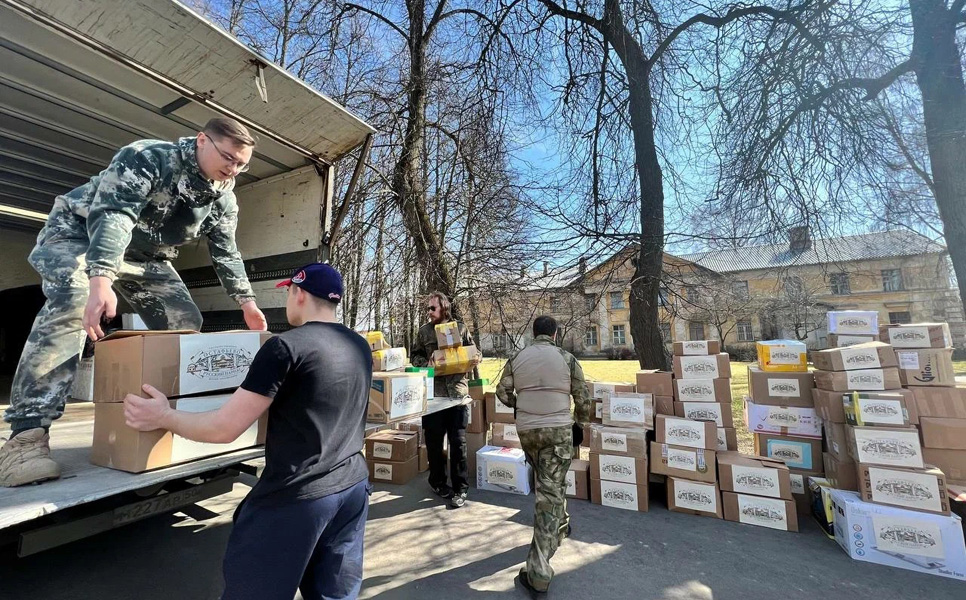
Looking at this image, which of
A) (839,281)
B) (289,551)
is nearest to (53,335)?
(289,551)

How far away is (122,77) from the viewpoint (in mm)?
2793

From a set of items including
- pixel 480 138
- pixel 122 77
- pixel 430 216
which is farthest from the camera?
pixel 430 216

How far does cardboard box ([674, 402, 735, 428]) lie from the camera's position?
4.15 m

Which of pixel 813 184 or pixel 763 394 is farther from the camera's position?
pixel 813 184

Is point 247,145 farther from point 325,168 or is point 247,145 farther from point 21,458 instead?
point 325,168

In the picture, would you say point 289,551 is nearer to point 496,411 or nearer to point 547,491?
point 547,491

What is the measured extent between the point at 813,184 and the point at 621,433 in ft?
13.3

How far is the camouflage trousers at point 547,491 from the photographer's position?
262 cm

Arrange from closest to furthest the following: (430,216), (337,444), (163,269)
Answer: (337,444)
(163,269)
(430,216)

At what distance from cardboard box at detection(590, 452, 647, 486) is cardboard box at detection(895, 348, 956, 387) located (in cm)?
240

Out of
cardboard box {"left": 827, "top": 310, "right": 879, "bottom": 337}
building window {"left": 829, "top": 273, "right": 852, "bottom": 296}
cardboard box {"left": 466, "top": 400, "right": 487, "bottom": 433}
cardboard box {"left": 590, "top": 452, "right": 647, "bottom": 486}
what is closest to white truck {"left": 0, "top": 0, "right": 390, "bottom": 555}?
cardboard box {"left": 466, "top": 400, "right": 487, "bottom": 433}

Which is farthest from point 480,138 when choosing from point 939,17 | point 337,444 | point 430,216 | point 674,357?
point 337,444

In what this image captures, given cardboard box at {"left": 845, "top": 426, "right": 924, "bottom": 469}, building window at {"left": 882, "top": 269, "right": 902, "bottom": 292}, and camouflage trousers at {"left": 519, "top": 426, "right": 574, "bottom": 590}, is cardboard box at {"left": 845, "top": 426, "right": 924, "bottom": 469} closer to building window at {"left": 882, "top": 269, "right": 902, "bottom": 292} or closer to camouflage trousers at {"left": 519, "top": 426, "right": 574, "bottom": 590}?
camouflage trousers at {"left": 519, "top": 426, "right": 574, "bottom": 590}

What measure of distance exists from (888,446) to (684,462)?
150 cm
